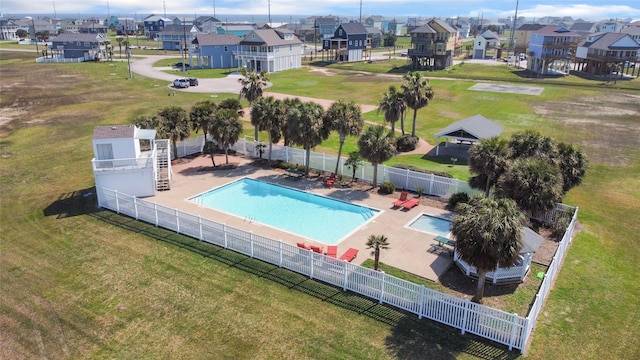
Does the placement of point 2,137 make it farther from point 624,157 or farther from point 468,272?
point 624,157

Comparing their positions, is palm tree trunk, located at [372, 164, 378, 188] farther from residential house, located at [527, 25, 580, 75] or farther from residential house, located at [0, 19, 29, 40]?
residential house, located at [0, 19, 29, 40]

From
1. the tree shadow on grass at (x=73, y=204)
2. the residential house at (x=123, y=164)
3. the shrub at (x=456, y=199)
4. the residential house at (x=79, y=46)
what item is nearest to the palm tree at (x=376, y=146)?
the shrub at (x=456, y=199)

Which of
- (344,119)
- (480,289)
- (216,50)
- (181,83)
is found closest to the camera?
(480,289)

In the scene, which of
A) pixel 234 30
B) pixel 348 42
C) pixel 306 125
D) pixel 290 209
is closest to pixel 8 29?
pixel 234 30

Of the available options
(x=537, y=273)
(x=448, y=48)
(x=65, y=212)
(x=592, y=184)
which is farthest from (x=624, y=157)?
(x=448, y=48)

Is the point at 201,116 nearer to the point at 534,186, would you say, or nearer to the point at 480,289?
the point at 534,186

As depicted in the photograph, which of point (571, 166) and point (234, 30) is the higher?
point (234, 30)
